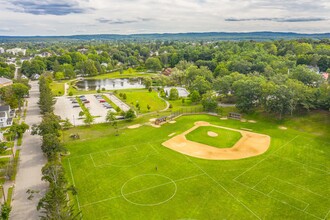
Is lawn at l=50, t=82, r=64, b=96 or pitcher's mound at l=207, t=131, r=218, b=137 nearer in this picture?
pitcher's mound at l=207, t=131, r=218, b=137

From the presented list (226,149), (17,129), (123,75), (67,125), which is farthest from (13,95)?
(123,75)

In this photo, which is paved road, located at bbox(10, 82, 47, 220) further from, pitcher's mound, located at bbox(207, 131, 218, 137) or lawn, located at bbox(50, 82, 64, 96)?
lawn, located at bbox(50, 82, 64, 96)

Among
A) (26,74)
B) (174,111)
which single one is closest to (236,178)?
(174,111)

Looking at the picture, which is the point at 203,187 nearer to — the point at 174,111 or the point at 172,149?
the point at 172,149

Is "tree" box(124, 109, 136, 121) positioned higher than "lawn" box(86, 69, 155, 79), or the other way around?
"tree" box(124, 109, 136, 121)

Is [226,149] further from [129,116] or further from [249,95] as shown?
[129,116]

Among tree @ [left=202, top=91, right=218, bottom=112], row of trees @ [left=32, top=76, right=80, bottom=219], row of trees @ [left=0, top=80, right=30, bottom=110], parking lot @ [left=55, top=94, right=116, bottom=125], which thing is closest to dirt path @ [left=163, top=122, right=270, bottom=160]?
tree @ [left=202, top=91, right=218, bottom=112]
